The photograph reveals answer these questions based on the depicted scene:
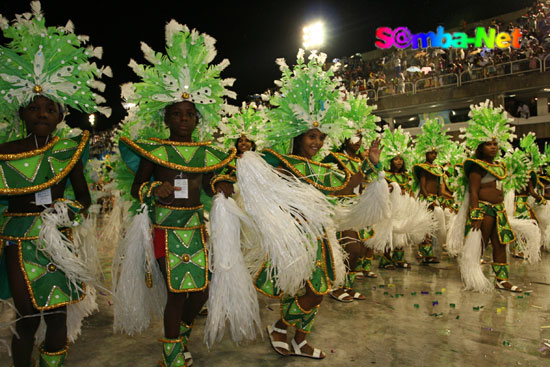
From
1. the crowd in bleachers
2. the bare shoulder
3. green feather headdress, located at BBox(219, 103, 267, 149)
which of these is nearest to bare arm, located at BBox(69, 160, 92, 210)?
the bare shoulder

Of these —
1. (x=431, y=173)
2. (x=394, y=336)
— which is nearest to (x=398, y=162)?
(x=431, y=173)

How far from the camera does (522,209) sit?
8078 millimetres

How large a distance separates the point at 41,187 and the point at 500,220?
17.1ft

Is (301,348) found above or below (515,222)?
below

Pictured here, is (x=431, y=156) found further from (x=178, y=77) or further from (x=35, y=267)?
(x=35, y=267)

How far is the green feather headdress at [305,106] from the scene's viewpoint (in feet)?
11.9

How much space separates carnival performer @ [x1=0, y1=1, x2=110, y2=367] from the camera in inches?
101

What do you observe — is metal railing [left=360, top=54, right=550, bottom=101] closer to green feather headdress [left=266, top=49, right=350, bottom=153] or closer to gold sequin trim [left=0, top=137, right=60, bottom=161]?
green feather headdress [left=266, top=49, right=350, bottom=153]

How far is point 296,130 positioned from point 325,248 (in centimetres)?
97

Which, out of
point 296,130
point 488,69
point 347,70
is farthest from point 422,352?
point 347,70

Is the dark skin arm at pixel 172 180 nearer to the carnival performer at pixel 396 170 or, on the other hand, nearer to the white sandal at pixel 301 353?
the white sandal at pixel 301 353

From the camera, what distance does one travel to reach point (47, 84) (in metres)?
2.69

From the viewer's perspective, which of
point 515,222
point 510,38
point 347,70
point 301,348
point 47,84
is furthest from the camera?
point 347,70

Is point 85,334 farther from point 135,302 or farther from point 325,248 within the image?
point 325,248
